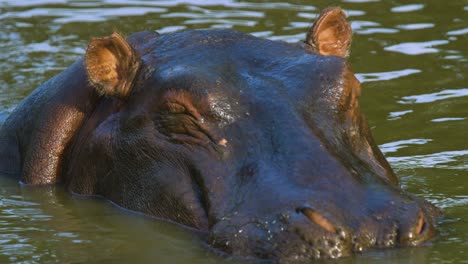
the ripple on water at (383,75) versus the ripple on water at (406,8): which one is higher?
the ripple on water at (406,8)

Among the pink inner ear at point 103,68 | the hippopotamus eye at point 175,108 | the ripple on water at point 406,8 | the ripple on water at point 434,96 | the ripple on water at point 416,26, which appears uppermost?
the pink inner ear at point 103,68

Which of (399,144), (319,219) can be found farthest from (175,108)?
(399,144)

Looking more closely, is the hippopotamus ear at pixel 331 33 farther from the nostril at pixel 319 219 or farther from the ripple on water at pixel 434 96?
the ripple on water at pixel 434 96

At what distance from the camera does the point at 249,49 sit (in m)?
7.39

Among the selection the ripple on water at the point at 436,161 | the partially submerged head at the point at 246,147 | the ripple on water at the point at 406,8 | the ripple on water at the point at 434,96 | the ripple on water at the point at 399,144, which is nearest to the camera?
the partially submerged head at the point at 246,147

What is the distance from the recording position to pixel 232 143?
6.67 metres

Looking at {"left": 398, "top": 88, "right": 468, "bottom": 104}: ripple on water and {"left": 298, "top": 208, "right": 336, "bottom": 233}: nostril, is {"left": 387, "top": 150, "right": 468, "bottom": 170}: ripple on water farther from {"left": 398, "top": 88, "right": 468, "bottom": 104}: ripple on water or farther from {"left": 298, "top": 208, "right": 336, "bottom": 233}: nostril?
{"left": 298, "top": 208, "right": 336, "bottom": 233}: nostril

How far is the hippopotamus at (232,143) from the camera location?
6008mm

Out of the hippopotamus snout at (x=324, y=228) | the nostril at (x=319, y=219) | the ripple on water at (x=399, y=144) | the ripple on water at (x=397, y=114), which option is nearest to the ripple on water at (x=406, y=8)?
the ripple on water at (x=397, y=114)

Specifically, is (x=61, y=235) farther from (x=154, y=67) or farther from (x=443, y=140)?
(x=443, y=140)

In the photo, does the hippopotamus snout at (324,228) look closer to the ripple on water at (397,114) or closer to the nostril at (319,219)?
the nostril at (319,219)

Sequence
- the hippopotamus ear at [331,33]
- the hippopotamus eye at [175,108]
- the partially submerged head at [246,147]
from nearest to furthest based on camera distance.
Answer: the partially submerged head at [246,147], the hippopotamus eye at [175,108], the hippopotamus ear at [331,33]

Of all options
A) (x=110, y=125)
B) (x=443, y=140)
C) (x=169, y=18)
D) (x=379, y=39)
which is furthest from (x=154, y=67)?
(x=169, y=18)

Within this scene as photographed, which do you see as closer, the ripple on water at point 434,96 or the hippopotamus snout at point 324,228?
the hippopotamus snout at point 324,228
